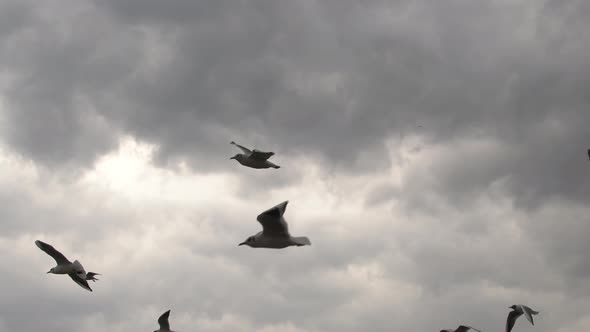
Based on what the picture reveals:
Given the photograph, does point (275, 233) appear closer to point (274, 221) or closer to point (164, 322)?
point (274, 221)

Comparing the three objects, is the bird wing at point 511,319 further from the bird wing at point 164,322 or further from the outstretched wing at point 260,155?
the bird wing at point 164,322

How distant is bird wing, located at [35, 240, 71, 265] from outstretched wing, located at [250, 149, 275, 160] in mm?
14089

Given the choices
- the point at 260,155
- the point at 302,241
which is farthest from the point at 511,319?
the point at 302,241

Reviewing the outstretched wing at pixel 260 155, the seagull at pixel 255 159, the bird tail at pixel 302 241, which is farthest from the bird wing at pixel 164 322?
the bird tail at pixel 302 241

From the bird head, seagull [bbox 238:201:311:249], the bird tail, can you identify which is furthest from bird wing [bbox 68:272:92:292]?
the bird tail

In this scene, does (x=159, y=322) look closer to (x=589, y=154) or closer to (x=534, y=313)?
(x=534, y=313)

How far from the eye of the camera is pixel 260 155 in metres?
51.9

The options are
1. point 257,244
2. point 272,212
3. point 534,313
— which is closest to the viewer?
point 272,212

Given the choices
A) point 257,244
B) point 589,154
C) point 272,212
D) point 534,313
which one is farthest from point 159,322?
point 589,154

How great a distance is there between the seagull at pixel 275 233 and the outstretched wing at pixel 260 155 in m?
12.3

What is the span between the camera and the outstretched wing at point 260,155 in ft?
169

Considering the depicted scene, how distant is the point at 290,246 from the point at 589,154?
15180 millimetres

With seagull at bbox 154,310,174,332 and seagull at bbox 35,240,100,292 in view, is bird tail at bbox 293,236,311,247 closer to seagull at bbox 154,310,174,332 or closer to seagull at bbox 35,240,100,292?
seagull at bbox 154,310,174,332

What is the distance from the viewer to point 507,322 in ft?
180
